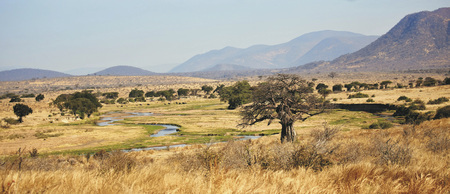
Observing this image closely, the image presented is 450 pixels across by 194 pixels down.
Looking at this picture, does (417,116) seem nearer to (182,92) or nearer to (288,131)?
(288,131)

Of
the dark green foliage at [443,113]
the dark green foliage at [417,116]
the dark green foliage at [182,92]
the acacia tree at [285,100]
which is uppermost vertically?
the acacia tree at [285,100]

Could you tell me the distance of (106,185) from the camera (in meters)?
4.85

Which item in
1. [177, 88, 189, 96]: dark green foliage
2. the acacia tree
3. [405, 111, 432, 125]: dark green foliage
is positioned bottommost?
[405, 111, 432, 125]: dark green foliage

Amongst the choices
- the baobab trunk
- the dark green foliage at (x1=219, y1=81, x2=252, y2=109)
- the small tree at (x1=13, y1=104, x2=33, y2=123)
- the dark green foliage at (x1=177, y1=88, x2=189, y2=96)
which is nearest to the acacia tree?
the baobab trunk

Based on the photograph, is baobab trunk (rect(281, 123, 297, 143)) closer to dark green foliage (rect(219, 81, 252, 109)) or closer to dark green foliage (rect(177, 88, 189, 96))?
dark green foliage (rect(219, 81, 252, 109))

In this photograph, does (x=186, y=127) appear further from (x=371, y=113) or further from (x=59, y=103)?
(x=59, y=103)

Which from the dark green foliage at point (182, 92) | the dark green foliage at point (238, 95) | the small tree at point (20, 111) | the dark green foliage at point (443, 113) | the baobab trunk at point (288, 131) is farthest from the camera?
the dark green foliage at point (182, 92)

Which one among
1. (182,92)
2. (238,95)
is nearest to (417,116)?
(238,95)

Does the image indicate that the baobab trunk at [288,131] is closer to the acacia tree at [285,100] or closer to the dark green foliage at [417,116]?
the acacia tree at [285,100]

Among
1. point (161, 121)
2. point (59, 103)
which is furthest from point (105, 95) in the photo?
point (161, 121)

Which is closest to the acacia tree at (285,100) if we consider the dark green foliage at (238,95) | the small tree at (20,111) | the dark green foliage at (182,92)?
the dark green foliage at (238,95)

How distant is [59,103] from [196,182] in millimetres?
89731

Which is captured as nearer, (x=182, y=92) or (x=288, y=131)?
(x=288, y=131)

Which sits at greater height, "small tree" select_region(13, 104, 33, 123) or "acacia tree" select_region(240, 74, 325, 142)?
"acacia tree" select_region(240, 74, 325, 142)
